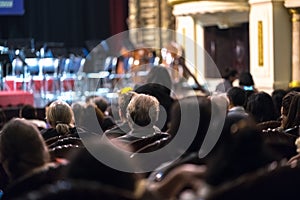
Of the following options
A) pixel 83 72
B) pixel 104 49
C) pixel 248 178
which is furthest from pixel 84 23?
pixel 248 178

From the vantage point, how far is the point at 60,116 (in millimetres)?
5078

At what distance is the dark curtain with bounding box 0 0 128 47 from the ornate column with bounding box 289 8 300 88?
709 centimetres

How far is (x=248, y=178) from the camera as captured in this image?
7.39ft

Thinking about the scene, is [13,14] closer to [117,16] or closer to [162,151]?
[117,16]

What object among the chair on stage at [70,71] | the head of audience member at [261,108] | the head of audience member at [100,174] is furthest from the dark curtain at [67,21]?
the head of audience member at [100,174]

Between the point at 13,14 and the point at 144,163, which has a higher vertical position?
the point at 13,14

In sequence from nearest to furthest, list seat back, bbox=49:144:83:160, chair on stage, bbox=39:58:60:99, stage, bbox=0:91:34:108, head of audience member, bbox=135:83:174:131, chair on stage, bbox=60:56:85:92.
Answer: seat back, bbox=49:144:83:160, head of audience member, bbox=135:83:174:131, stage, bbox=0:91:34:108, chair on stage, bbox=39:58:60:99, chair on stage, bbox=60:56:85:92

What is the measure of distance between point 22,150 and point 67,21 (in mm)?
14513

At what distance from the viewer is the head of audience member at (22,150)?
3018 millimetres

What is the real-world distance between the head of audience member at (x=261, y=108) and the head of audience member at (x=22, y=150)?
2773mm

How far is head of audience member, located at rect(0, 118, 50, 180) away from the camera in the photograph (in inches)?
119

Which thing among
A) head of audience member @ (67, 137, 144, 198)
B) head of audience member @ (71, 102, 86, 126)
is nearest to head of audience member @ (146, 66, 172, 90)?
head of audience member @ (71, 102, 86, 126)

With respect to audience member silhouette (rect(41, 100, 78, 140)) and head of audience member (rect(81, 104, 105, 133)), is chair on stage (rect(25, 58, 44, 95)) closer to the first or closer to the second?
head of audience member (rect(81, 104, 105, 133))

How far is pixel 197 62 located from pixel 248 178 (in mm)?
10180
